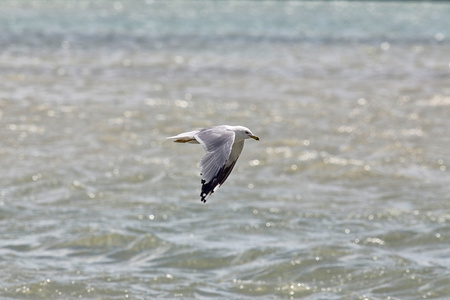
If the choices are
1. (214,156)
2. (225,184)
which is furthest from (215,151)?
(225,184)

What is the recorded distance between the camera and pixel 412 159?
11.1m

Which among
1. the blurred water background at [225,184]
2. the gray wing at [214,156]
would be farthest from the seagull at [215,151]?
the blurred water background at [225,184]

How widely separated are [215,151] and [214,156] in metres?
0.07

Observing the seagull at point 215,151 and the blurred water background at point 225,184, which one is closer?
the seagull at point 215,151

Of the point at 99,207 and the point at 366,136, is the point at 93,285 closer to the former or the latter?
the point at 99,207

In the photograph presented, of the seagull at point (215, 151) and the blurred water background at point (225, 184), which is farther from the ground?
the seagull at point (215, 151)

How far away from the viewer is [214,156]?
530 centimetres

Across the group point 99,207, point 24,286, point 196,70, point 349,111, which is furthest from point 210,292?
point 196,70

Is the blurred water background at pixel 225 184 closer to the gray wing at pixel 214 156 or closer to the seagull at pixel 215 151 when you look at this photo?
the seagull at pixel 215 151

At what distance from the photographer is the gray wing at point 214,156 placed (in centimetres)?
514

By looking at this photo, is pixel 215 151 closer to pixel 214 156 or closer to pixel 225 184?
pixel 214 156

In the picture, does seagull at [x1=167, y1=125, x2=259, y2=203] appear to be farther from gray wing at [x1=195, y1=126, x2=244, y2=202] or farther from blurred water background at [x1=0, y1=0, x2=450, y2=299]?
blurred water background at [x1=0, y1=0, x2=450, y2=299]

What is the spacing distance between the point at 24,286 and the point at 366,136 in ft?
21.1

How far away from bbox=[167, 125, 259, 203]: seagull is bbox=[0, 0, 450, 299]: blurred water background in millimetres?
1525
